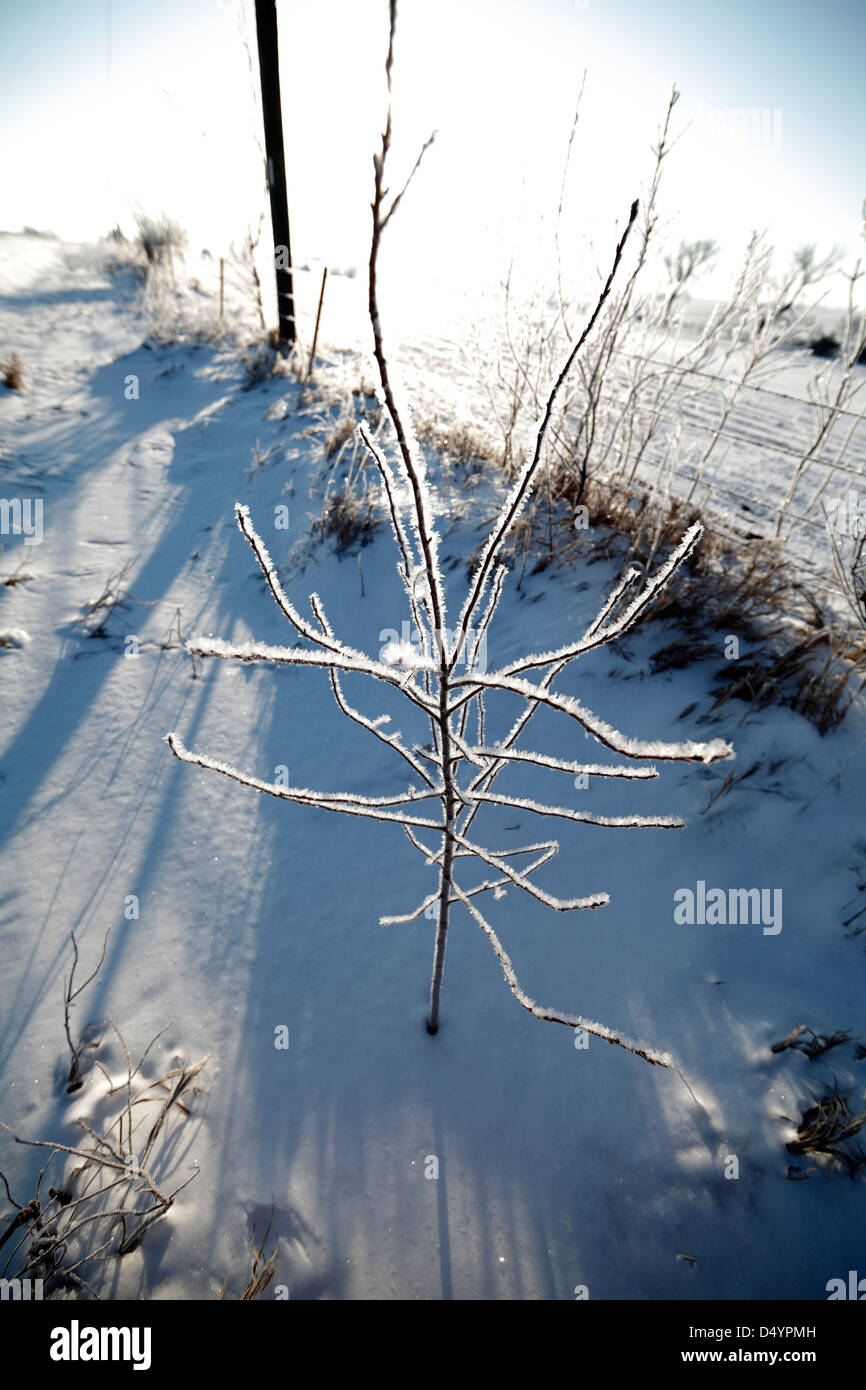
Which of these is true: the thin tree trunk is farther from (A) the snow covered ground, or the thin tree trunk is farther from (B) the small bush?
(B) the small bush

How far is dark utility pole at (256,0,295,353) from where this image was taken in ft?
14.8

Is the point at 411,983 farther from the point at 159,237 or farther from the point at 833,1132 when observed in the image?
the point at 159,237

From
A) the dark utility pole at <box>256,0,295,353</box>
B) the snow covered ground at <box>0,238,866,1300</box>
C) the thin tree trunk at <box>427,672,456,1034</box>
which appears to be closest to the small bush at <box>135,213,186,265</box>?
the dark utility pole at <box>256,0,295,353</box>

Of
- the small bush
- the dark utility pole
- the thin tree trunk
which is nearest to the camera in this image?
the thin tree trunk

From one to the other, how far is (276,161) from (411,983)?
6.64 m

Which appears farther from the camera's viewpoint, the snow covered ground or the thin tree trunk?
the snow covered ground

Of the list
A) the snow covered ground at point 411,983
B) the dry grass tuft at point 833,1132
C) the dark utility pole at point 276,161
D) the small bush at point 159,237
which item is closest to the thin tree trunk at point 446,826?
the snow covered ground at point 411,983

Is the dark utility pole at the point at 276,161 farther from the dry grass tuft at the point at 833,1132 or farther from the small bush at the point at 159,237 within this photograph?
the dry grass tuft at the point at 833,1132

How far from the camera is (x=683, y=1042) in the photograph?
5.21ft

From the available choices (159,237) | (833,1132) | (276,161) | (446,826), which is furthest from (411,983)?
(159,237)

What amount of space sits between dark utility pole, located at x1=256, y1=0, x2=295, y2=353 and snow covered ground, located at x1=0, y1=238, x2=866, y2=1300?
4.24 m

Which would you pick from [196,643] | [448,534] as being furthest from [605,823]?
[448,534]
